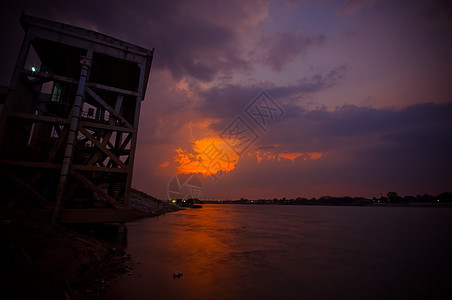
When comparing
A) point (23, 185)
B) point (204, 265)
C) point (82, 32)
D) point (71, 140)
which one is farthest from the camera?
point (82, 32)

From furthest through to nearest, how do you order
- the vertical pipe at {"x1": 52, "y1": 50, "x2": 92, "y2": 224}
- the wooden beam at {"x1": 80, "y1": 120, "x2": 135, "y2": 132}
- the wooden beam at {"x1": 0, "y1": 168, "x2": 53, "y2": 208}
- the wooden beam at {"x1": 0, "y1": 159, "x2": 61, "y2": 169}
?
the wooden beam at {"x1": 80, "y1": 120, "x2": 135, "y2": 132}, the vertical pipe at {"x1": 52, "y1": 50, "x2": 92, "y2": 224}, the wooden beam at {"x1": 0, "y1": 159, "x2": 61, "y2": 169}, the wooden beam at {"x1": 0, "y1": 168, "x2": 53, "y2": 208}

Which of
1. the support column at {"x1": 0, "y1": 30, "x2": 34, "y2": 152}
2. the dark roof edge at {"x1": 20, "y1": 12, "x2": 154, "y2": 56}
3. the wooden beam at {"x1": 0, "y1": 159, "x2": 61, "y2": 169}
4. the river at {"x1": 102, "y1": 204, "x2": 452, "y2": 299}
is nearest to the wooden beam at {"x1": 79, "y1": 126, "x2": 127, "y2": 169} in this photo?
the wooden beam at {"x1": 0, "y1": 159, "x2": 61, "y2": 169}

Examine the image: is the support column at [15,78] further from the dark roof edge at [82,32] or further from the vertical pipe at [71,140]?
the vertical pipe at [71,140]

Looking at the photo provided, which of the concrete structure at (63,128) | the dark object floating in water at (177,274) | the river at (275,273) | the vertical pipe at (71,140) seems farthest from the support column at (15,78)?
the dark object floating in water at (177,274)

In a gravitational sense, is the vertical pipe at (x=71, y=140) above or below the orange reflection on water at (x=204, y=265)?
above

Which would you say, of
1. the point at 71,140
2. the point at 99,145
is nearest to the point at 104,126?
the point at 99,145

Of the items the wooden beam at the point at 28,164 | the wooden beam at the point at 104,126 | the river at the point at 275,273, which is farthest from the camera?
the wooden beam at the point at 104,126

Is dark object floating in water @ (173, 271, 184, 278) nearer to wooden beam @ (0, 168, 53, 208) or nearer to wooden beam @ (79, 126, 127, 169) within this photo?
wooden beam @ (79, 126, 127, 169)

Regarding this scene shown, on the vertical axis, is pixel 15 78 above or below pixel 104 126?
above

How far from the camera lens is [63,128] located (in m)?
13.3

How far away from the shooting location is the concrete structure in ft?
39.2

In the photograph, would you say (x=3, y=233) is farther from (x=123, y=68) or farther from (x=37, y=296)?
(x=123, y=68)

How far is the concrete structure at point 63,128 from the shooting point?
11953 mm

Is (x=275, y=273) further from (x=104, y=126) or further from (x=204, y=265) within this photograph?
(x=104, y=126)
